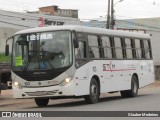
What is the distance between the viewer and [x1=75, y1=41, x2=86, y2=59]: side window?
19459mm

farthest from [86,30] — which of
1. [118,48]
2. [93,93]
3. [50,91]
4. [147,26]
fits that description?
[147,26]

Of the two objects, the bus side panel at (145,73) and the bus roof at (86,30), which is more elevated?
the bus roof at (86,30)

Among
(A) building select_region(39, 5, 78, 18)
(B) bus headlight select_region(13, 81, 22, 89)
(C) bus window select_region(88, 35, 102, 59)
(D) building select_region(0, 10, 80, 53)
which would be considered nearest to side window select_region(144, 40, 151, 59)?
(C) bus window select_region(88, 35, 102, 59)

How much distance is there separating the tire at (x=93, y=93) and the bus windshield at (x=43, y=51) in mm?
1787

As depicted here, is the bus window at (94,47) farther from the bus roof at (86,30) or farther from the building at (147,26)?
the building at (147,26)

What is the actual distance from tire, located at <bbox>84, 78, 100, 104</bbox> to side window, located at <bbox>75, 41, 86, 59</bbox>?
114cm

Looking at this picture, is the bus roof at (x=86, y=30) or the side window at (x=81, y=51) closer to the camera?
the side window at (x=81, y=51)

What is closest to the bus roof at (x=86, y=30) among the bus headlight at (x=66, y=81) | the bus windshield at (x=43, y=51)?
the bus windshield at (x=43, y=51)

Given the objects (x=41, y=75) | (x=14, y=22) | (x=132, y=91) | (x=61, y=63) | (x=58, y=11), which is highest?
(x=58, y=11)

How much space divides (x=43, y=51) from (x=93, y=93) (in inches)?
102

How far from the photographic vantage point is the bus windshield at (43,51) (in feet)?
62.7

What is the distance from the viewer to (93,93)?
20422 mm

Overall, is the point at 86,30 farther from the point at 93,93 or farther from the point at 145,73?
the point at 145,73

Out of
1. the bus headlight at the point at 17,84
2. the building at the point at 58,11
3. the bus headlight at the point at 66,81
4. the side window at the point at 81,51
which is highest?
the building at the point at 58,11
